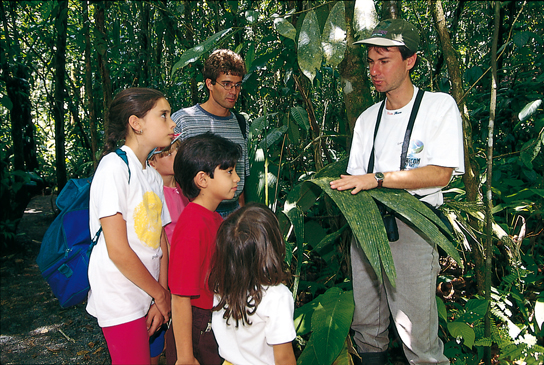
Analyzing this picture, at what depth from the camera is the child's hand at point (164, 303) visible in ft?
5.64

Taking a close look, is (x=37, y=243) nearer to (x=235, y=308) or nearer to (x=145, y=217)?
(x=145, y=217)

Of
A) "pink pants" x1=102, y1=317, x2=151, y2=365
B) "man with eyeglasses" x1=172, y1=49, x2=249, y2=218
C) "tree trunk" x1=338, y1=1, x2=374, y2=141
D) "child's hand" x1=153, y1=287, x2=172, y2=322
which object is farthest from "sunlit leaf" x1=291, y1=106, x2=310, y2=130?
"pink pants" x1=102, y1=317, x2=151, y2=365

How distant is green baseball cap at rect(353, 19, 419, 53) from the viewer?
1.86 m

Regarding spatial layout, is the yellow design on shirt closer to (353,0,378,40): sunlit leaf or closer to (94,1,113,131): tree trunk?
(353,0,378,40): sunlit leaf

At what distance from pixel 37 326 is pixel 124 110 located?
8.41ft

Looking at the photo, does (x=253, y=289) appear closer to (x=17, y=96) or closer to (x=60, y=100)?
(x=17, y=96)

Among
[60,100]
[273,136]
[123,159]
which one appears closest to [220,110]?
[273,136]

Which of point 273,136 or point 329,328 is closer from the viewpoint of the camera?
point 329,328

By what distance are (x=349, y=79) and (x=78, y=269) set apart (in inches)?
65.3

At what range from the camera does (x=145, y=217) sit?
1720mm

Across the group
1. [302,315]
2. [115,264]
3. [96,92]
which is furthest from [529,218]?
[96,92]

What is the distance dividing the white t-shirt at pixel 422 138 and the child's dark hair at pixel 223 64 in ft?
2.87

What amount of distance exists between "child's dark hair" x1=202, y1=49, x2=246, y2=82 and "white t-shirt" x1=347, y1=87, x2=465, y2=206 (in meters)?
0.87

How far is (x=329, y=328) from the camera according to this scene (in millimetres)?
1844
